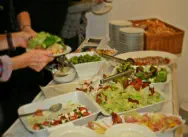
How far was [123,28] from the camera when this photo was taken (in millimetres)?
1914

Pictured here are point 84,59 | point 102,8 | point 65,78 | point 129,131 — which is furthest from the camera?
point 102,8

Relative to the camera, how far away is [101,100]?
112 centimetres

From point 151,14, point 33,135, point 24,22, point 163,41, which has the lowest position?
point 33,135

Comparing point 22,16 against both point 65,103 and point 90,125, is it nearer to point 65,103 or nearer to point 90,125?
point 65,103

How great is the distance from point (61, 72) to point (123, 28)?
2.33 feet

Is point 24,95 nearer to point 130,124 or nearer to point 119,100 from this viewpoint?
point 119,100

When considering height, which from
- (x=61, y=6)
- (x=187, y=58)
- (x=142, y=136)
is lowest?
(x=187, y=58)

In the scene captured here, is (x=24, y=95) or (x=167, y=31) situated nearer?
(x=24, y=95)

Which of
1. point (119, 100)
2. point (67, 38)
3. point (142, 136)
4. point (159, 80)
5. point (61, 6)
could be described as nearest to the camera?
point (142, 136)

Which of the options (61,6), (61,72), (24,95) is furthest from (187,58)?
(24,95)

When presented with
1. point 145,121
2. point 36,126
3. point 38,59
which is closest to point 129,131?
point 145,121

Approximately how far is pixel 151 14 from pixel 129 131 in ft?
5.32

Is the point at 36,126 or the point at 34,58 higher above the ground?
the point at 34,58

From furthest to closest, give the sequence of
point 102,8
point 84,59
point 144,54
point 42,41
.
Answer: point 102,8 → point 144,54 → point 84,59 → point 42,41
